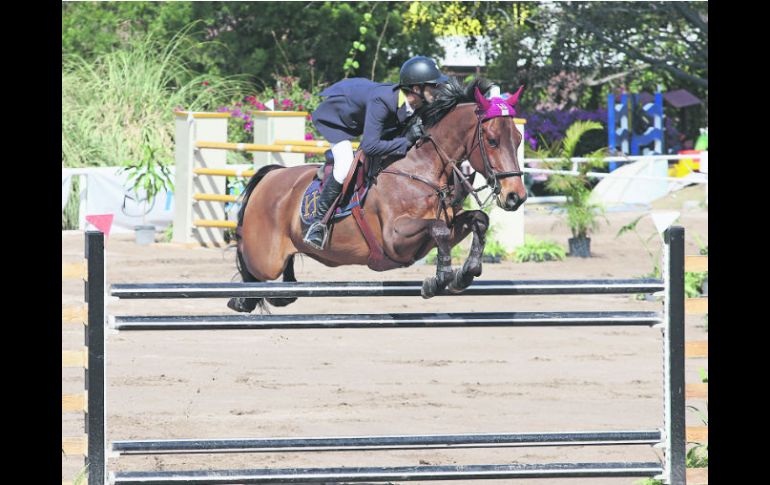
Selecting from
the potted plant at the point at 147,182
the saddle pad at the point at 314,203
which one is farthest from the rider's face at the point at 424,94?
the potted plant at the point at 147,182

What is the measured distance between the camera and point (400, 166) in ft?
19.6

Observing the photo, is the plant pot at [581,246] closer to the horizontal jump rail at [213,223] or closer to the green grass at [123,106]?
the horizontal jump rail at [213,223]

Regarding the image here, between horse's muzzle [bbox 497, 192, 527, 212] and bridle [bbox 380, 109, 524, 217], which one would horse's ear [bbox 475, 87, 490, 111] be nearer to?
bridle [bbox 380, 109, 524, 217]

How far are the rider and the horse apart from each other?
2.8 inches

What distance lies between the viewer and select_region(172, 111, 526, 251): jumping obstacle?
13969mm

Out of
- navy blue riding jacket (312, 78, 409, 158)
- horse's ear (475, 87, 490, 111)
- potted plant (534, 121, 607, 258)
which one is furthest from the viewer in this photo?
potted plant (534, 121, 607, 258)

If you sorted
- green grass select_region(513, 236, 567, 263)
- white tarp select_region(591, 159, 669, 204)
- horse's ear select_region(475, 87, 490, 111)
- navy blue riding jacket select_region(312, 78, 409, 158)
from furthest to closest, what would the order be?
white tarp select_region(591, 159, 669, 204), green grass select_region(513, 236, 567, 263), navy blue riding jacket select_region(312, 78, 409, 158), horse's ear select_region(475, 87, 490, 111)

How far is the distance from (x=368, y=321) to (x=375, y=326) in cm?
3

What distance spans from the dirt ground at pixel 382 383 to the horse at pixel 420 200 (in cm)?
93

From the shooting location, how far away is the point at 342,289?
426cm

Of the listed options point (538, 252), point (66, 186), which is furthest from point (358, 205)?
point (66, 186)

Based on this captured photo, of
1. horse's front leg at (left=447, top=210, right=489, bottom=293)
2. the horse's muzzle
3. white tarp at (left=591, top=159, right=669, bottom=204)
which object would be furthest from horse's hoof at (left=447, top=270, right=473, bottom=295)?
white tarp at (left=591, top=159, right=669, bottom=204)

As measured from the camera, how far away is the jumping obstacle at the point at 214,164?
14.0 meters
